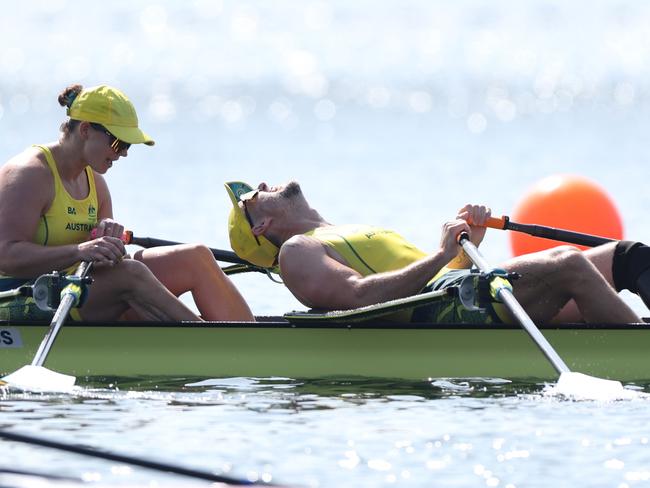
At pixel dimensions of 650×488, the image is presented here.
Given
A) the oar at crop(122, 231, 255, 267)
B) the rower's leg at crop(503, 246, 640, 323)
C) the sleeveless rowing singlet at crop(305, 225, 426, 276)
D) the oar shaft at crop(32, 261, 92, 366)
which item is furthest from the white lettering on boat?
the rower's leg at crop(503, 246, 640, 323)

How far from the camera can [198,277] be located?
481 inches

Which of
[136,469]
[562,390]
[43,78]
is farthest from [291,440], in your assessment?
[43,78]

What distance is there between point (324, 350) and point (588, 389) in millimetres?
1660

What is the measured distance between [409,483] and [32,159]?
382cm

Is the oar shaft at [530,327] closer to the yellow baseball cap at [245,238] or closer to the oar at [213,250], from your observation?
the yellow baseball cap at [245,238]

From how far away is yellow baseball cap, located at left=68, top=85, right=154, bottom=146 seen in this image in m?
11.9

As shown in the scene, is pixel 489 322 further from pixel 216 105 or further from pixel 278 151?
pixel 216 105

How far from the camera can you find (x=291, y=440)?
10.1 metres

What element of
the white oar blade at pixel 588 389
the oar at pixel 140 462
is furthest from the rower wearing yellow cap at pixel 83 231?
the oar at pixel 140 462

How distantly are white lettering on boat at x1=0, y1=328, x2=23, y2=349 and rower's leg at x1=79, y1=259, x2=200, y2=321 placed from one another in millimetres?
419

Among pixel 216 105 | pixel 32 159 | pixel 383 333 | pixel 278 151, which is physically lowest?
pixel 383 333

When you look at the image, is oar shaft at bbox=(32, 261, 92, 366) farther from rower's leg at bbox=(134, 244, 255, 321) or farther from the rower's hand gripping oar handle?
the rower's hand gripping oar handle

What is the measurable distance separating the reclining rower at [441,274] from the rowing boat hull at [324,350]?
0.21 meters

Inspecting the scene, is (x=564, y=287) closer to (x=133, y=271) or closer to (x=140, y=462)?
(x=133, y=271)
